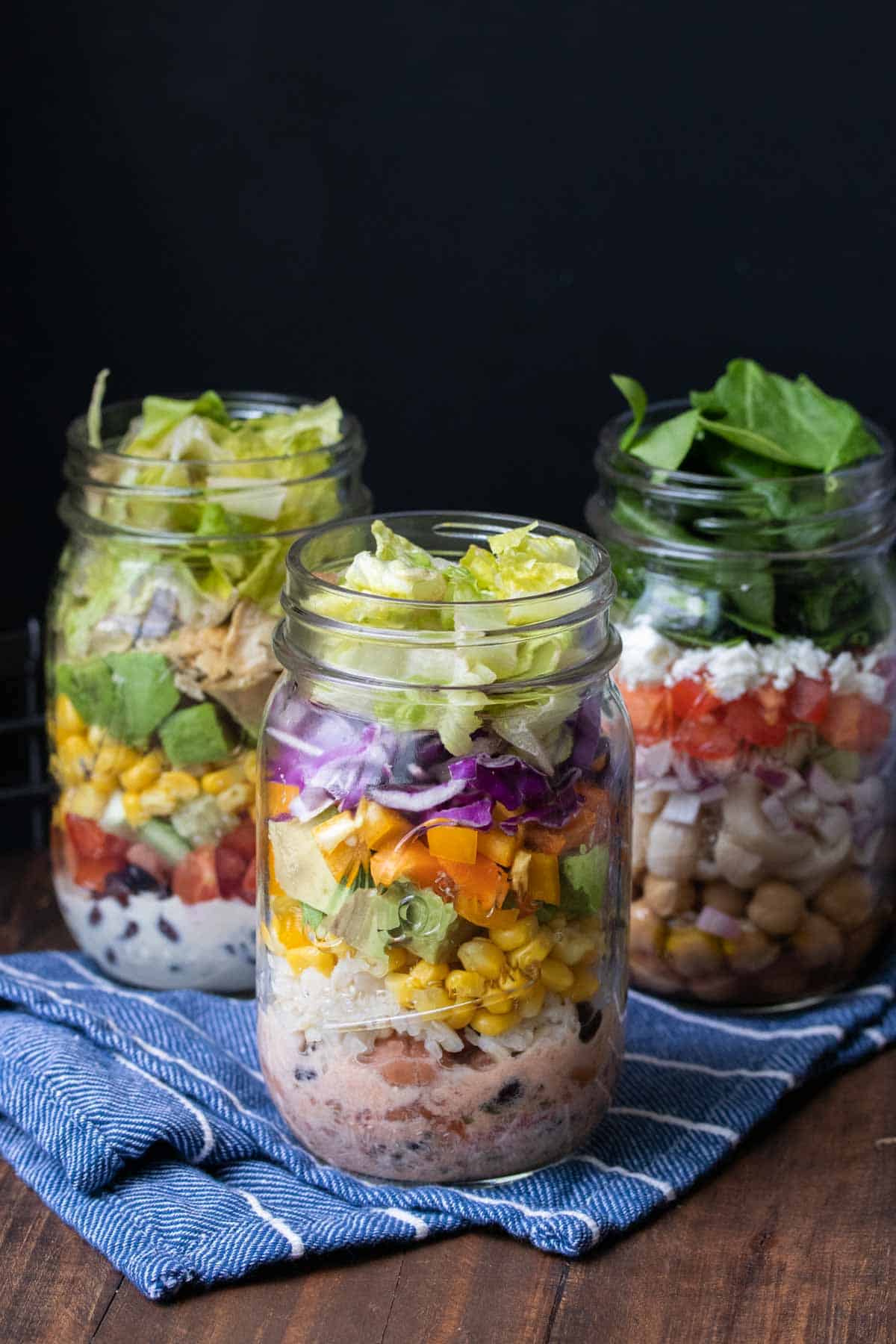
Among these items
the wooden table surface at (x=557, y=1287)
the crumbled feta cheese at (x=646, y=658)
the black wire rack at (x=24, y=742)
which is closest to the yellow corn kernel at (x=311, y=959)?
the wooden table surface at (x=557, y=1287)

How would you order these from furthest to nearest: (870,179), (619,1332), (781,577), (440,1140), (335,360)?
(335,360), (870,179), (781,577), (440,1140), (619,1332)

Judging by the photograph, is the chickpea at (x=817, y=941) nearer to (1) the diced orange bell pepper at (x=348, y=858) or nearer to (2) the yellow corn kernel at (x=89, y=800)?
(1) the diced orange bell pepper at (x=348, y=858)

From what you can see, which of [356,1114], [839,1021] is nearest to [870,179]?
[839,1021]

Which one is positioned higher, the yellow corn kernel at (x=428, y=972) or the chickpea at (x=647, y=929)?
the yellow corn kernel at (x=428, y=972)

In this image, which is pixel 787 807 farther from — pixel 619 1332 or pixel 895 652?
pixel 619 1332

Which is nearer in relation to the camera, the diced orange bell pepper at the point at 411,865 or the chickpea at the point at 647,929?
the diced orange bell pepper at the point at 411,865

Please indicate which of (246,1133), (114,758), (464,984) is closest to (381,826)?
(464,984)

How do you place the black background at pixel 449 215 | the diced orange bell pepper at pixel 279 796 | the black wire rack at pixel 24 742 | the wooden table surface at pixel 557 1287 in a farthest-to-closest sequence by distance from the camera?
the black wire rack at pixel 24 742 < the black background at pixel 449 215 < the diced orange bell pepper at pixel 279 796 < the wooden table surface at pixel 557 1287

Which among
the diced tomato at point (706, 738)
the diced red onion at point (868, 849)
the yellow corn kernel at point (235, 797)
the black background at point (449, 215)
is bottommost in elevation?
the diced red onion at point (868, 849)
